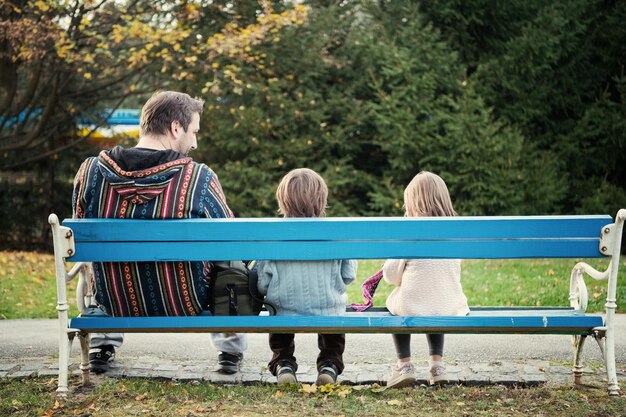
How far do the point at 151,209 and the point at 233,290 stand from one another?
62cm

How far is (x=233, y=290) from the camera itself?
4.39 m

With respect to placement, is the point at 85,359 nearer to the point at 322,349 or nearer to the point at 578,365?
the point at 322,349

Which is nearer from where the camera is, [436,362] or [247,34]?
[436,362]

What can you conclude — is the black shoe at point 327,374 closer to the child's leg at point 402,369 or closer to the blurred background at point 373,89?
the child's leg at point 402,369

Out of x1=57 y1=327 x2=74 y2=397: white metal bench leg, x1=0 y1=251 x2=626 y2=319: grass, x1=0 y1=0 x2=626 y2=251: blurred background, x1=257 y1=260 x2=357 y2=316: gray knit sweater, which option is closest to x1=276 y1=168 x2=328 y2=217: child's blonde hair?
x1=257 y1=260 x2=357 y2=316: gray knit sweater

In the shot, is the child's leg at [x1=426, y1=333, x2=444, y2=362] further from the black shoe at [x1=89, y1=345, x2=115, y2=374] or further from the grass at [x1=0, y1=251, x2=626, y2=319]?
the grass at [x1=0, y1=251, x2=626, y2=319]

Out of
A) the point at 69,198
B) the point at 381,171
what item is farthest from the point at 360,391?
the point at 69,198

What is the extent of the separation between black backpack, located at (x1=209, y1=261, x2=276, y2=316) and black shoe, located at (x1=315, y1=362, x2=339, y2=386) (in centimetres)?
45

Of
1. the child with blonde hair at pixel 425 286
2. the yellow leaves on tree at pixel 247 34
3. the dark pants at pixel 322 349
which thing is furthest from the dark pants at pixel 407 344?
the yellow leaves on tree at pixel 247 34

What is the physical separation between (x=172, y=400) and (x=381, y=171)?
36.8ft

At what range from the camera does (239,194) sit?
1420 cm

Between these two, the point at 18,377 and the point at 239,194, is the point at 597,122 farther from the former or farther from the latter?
the point at 18,377

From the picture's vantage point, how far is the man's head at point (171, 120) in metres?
4.52

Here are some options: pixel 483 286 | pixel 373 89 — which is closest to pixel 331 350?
pixel 483 286
